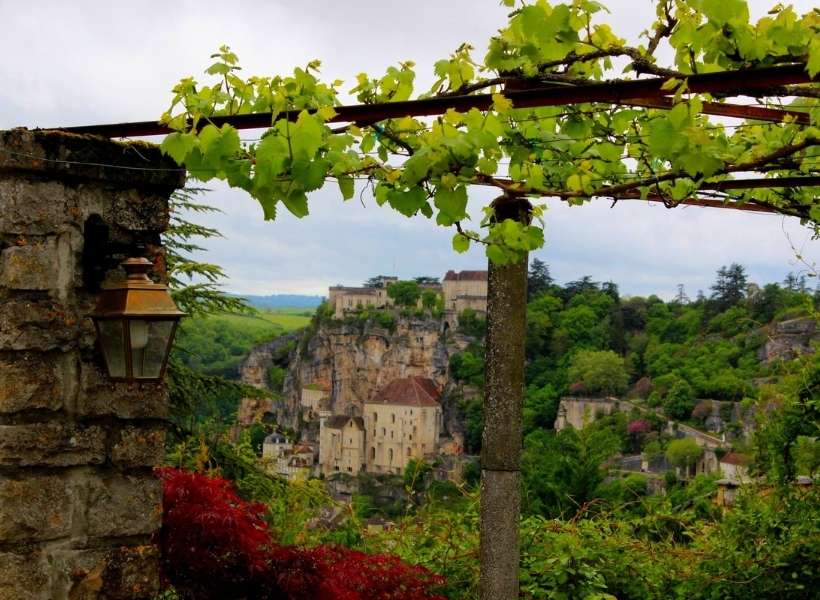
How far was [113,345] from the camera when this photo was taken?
2736 mm

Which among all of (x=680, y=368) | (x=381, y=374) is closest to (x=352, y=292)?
(x=381, y=374)

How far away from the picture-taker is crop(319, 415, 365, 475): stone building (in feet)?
225

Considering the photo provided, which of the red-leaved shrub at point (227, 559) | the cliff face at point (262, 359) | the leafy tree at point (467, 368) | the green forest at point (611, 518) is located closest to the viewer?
the red-leaved shrub at point (227, 559)

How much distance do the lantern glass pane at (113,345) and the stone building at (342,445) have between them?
66.3 metres

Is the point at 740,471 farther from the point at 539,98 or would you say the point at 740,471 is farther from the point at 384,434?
the point at 384,434

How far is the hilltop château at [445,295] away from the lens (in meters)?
81.9

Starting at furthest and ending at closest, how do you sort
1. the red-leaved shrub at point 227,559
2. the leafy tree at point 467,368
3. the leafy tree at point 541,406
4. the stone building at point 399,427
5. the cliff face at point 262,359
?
the cliff face at point 262,359
the leafy tree at point 467,368
the stone building at point 399,427
the leafy tree at point 541,406
the red-leaved shrub at point 227,559

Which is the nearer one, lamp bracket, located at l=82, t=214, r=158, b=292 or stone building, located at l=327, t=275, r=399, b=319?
lamp bracket, located at l=82, t=214, r=158, b=292

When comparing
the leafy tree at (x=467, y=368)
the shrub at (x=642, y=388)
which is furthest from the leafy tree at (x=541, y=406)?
the leafy tree at (x=467, y=368)

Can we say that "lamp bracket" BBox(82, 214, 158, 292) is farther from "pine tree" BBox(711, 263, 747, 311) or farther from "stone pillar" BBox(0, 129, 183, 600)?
"pine tree" BBox(711, 263, 747, 311)

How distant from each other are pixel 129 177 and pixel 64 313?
474 millimetres

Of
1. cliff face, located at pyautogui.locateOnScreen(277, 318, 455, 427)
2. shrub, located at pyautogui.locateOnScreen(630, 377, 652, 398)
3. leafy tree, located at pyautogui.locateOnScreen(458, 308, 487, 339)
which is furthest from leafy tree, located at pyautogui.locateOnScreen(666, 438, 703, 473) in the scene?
leafy tree, located at pyautogui.locateOnScreen(458, 308, 487, 339)

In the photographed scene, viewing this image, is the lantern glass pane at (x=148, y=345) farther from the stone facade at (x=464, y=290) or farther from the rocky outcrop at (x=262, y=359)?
the stone facade at (x=464, y=290)

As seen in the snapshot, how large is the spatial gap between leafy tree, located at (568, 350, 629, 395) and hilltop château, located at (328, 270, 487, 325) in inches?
875
